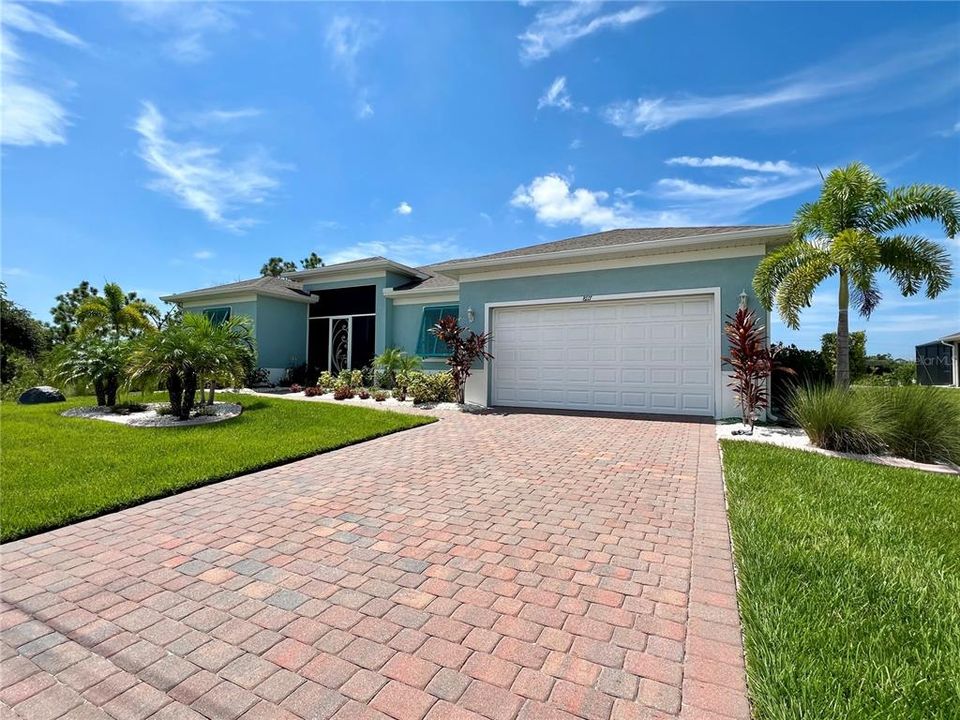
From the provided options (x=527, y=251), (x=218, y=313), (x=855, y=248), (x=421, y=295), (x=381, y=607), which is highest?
(x=527, y=251)

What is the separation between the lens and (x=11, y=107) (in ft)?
19.5

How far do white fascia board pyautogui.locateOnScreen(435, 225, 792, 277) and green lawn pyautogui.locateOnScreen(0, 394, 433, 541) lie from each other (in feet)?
16.0

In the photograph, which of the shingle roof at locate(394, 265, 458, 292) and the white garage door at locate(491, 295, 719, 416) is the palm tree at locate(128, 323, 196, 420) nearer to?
the shingle roof at locate(394, 265, 458, 292)

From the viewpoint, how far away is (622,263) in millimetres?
10852

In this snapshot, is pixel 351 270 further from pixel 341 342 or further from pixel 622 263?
pixel 622 263

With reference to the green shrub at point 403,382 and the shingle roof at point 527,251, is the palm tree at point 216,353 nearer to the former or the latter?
the green shrub at point 403,382

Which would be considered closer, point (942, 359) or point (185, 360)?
point (185, 360)

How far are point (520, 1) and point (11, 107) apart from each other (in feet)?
27.6

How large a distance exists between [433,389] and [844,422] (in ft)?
30.2

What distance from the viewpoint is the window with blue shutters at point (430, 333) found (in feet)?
49.3

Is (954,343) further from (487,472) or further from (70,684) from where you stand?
(70,684)

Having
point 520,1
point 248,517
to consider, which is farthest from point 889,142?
point 248,517

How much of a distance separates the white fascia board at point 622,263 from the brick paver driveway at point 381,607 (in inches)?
275

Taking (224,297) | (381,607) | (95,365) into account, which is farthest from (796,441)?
(224,297)
